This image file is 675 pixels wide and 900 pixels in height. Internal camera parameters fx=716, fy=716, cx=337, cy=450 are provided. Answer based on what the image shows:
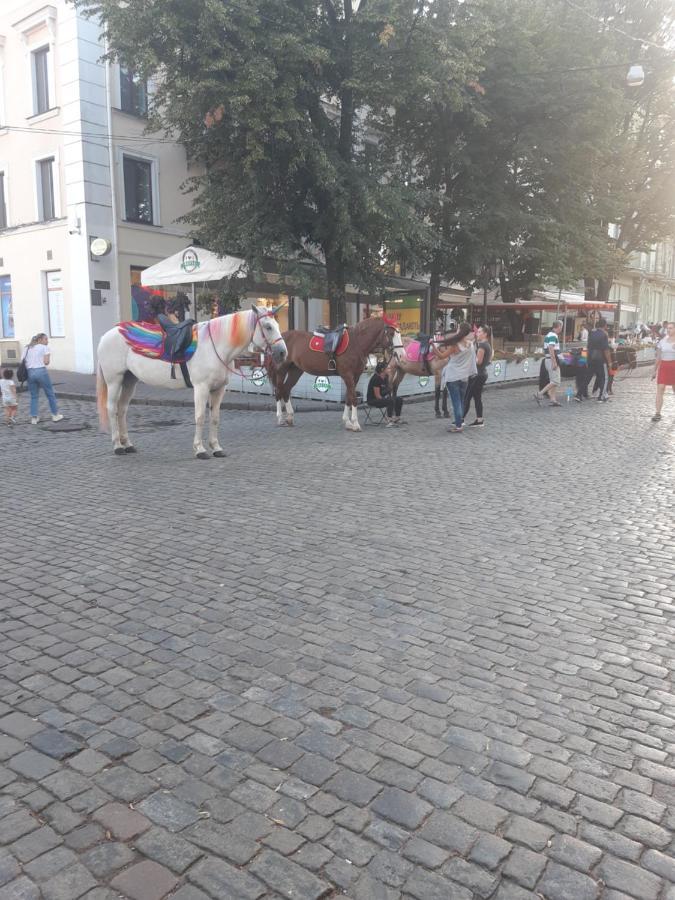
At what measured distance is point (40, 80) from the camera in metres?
23.3

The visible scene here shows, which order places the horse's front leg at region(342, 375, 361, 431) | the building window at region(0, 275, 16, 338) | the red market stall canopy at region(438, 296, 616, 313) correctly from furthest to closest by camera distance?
the red market stall canopy at region(438, 296, 616, 313)
the building window at region(0, 275, 16, 338)
the horse's front leg at region(342, 375, 361, 431)

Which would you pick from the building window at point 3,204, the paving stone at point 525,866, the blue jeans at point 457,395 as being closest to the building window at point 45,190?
the building window at point 3,204

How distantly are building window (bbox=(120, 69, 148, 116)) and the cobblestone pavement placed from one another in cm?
1923

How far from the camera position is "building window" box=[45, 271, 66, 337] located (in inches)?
922

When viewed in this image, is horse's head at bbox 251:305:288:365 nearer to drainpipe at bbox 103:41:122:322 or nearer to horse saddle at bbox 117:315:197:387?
horse saddle at bbox 117:315:197:387

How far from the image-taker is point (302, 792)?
2857mm

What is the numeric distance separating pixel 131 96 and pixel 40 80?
313 centimetres

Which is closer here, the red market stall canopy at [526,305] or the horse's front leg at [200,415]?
the horse's front leg at [200,415]

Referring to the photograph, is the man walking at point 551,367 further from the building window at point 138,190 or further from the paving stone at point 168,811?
the paving stone at point 168,811

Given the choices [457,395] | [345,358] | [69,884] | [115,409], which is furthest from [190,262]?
[69,884]

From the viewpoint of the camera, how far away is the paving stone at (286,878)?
2.37m

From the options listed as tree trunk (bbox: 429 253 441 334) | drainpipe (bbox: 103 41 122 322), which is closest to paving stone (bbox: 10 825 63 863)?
drainpipe (bbox: 103 41 122 322)

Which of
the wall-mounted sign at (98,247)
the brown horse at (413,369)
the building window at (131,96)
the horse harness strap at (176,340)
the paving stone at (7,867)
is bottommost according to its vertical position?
the paving stone at (7,867)

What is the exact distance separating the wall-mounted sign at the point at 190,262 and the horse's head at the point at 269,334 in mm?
8119
